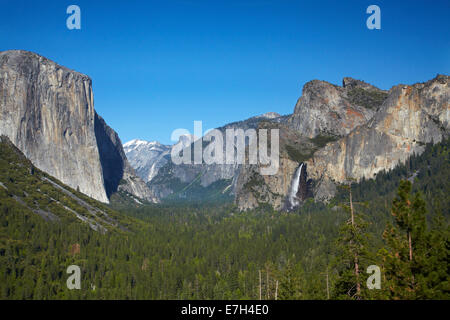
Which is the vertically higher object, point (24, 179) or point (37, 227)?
point (24, 179)

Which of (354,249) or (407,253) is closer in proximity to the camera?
(354,249)

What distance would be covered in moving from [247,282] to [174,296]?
16.3 m

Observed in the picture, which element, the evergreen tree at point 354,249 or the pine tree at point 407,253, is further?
the pine tree at point 407,253

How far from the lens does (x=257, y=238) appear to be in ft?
484

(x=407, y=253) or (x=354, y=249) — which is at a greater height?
(x=354, y=249)

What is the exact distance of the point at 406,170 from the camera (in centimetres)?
19150

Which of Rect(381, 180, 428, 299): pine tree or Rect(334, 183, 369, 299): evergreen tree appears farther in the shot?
Rect(381, 180, 428, 299): pine tree
